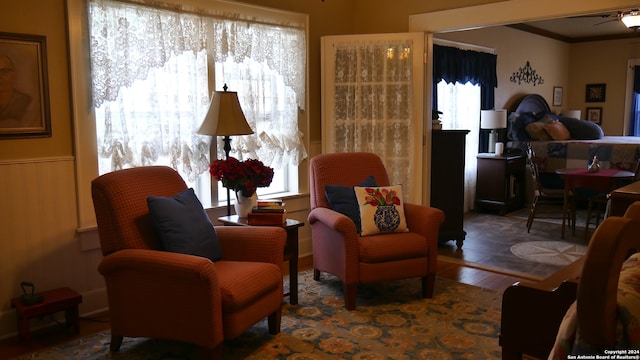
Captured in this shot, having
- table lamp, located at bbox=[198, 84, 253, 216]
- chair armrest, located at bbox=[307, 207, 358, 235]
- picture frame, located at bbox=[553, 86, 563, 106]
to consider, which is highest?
picture frame, located at bbox=[553, 86, 563, 106]

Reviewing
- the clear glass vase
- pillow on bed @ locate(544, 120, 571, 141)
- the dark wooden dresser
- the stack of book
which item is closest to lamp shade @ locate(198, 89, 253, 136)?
the clear glass vase

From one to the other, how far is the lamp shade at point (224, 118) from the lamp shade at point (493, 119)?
155 inches

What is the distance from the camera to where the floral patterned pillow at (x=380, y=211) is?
11.6 ft

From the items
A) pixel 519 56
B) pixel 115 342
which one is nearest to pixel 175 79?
pixel 115 342

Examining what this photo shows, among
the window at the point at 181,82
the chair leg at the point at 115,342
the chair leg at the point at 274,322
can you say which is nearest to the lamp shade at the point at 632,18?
the window at the point at 181,82

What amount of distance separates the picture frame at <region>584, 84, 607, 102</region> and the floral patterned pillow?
7289 millimetres

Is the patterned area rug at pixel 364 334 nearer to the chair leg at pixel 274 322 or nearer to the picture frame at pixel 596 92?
the chair leg at pixel 274 322

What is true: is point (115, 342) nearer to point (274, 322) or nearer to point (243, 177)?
point (274, 322)

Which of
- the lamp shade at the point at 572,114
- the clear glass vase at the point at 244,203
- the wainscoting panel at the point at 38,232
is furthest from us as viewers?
the lamp shade at the point at 572,114

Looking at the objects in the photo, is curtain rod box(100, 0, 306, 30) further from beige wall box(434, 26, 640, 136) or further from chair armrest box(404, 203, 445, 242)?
beige wall box(434, 26, 640, 136)

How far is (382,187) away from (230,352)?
157 centimetres

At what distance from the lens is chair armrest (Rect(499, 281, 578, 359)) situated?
160cm

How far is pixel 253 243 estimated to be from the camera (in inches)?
117

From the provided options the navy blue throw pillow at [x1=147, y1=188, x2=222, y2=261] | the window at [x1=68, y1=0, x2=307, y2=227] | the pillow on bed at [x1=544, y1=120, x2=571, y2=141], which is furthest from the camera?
the pillow on bed at [x1=544, y1=120, x2=571, y2=141]
